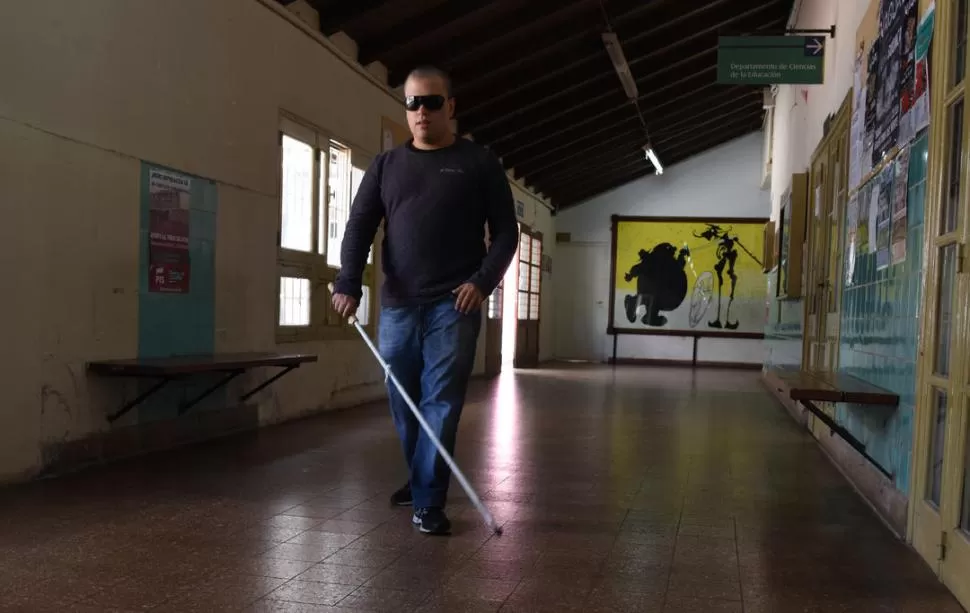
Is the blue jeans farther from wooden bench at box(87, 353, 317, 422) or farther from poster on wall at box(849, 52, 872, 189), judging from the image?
poster on wall at box(849, 52, 872, 189)

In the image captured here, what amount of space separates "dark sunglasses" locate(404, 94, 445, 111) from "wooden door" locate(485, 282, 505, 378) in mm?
8283

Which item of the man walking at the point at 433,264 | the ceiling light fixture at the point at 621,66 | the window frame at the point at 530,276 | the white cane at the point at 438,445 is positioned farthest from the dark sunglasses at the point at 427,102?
the window frame at the point at 530,276

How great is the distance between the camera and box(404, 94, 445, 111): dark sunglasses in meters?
3.03

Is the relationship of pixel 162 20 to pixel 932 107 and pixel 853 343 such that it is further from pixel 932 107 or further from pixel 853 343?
pixel 853 343

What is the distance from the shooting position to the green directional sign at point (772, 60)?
6.20 meters

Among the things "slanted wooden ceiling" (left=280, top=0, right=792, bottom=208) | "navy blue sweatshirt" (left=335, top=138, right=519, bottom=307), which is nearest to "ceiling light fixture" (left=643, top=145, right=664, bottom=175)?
"slanted wooden ceiling" (left=280, top=0, right=792, bottom=208)

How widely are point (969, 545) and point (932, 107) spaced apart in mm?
1498

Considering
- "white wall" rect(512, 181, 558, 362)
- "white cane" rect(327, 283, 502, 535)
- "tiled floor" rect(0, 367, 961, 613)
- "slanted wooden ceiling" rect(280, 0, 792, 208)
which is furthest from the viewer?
"white wall" rect(512, 181, 558, 362)

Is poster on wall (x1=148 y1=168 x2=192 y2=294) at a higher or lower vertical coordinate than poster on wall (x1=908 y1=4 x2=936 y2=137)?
lower

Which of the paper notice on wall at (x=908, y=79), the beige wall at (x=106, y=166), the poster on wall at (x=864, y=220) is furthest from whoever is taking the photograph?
the poster on wall at (x=864, y=220)

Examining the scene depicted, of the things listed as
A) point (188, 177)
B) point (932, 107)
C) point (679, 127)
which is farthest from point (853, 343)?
point (679, 127)

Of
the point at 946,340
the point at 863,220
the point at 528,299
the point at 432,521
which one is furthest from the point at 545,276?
the point at 946,340

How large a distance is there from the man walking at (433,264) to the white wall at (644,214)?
516 inches

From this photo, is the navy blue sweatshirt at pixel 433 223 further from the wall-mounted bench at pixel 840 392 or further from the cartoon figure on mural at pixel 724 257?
the cartoon figure on mural at pixel 724 257
